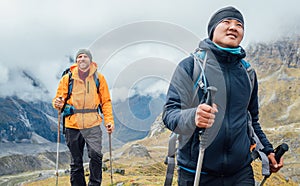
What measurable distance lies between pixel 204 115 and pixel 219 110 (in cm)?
73

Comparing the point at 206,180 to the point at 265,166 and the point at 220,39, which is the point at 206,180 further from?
the point at 220,39

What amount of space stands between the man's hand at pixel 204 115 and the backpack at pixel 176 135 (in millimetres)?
504

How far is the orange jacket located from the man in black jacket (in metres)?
4.50

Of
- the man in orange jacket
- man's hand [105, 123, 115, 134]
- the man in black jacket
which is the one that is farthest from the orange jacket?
the man in black jacket

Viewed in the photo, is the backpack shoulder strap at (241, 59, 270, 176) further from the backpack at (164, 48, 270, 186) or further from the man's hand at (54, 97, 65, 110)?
the man's hand at (54, 97, 65, 110)

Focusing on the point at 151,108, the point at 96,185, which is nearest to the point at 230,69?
the point at 151,108

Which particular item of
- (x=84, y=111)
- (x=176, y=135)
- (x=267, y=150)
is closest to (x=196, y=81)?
(x=176, y=135)

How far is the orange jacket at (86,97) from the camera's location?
8.03 m

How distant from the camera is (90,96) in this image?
8180mm

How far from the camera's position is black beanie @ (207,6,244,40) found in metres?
3.98

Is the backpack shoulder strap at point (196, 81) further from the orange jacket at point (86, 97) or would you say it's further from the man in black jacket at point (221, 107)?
the orange jacket at point (86, 97)

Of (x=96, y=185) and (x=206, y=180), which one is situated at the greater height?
(x=206, y=180)

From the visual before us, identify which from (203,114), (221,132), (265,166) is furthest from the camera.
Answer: (265,166)

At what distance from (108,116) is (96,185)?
1.76m
